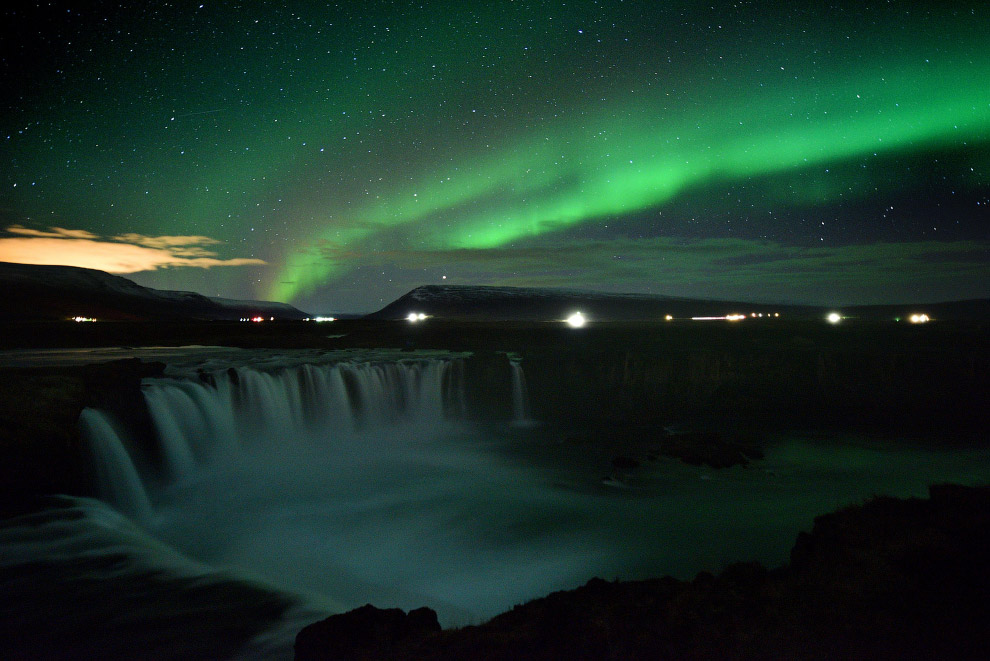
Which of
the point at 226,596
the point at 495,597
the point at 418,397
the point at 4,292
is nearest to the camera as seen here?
the point at 226,596

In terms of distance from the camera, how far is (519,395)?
3431cm

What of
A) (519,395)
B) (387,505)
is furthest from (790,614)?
(519,395)

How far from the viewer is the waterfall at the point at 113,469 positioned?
1431 centimetres

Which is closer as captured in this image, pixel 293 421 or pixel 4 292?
pixel 293 421

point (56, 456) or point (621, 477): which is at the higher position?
point (56, 456)

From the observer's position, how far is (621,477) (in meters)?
20.1

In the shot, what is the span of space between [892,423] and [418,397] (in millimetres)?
28412

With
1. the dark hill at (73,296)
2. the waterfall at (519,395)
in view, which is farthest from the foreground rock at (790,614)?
the dark hill at (73,296)

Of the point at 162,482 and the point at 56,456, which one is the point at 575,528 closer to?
the point at 162,482

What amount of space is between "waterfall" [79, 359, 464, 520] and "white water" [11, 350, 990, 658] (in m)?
0.08

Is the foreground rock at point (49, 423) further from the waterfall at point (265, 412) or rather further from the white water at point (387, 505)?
the white water at point (387, 505)

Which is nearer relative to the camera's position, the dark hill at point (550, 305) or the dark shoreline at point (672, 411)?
the dark shoreline at point (672, 411)

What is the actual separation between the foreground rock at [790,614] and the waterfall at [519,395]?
2583cm

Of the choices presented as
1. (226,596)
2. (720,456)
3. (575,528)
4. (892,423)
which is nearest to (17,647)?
(226,596)
